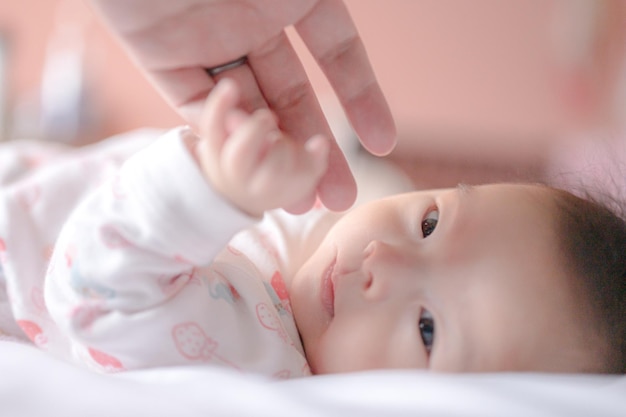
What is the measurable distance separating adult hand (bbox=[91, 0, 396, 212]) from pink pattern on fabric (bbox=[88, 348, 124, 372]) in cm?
26

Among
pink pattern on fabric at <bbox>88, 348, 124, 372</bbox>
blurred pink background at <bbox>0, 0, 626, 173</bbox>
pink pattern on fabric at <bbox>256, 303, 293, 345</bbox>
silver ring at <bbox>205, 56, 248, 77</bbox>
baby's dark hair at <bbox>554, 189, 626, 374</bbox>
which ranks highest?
silver ring at <bbox>205, 56, 248, 77</bbox>

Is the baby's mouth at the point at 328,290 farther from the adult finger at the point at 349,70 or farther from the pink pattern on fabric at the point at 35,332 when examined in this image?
the pink pattern on fabric at the point at 35,332

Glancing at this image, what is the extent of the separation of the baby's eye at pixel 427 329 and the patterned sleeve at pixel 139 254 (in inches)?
10.1

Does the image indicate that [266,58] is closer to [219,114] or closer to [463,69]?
[219,114]

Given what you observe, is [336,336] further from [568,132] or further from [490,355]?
[568,132]

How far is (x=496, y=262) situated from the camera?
32.5 inches

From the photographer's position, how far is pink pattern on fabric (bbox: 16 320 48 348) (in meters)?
0.86

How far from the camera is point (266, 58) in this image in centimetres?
94

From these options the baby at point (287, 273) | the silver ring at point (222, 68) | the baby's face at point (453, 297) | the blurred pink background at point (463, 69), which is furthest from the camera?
the blurred pink background at point (463, 69)

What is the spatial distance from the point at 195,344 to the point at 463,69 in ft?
7.83

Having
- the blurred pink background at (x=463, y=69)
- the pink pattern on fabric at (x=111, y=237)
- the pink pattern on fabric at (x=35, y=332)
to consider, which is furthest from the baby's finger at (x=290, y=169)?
the blurred pink background at (x=463, y=69)

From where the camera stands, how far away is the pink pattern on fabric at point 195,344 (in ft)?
2.44

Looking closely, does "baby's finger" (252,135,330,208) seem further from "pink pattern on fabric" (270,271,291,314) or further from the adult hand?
"pink pattern on fabric" (270,271,291,314)

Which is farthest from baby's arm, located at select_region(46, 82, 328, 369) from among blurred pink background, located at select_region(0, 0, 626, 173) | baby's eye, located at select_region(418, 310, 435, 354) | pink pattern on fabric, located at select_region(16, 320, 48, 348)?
blurred pink background, located at select_region(0, 0, 626, 173)
